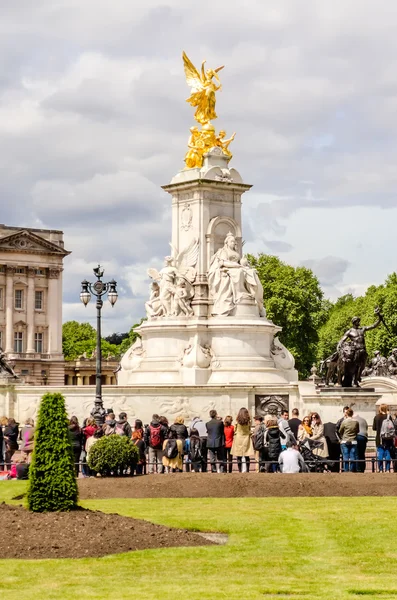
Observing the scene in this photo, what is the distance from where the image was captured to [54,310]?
133250mm

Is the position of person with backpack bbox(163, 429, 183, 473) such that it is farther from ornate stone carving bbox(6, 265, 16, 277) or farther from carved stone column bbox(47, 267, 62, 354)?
ornate stone carving bbox(6, 265, 16, 277)

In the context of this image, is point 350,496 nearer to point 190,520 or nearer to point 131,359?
point 190,520

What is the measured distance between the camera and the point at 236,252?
47406mm

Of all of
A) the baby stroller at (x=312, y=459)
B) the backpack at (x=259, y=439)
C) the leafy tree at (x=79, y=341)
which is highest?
the leafy tree at (x=79, y=341)

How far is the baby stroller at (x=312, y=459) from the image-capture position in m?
29.5

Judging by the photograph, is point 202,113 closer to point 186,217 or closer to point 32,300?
point 186,217

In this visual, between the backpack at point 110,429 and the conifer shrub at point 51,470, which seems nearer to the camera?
the conifer shrub at point 51,470

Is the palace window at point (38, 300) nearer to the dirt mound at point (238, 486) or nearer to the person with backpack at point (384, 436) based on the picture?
the person with backpack at point (384, 436)

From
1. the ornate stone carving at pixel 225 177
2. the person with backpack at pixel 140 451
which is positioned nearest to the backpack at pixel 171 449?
the person with backpack at pixel 140 451

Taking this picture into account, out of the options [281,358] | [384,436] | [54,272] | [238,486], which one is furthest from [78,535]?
[54,272]

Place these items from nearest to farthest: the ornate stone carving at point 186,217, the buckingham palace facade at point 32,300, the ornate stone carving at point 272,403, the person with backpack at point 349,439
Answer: the person with backpack at point 349,439 < the ornate stone carving at point 272,403 < the ornate stone carving at point 186,217 < the buckingham palace facade at point 32,300

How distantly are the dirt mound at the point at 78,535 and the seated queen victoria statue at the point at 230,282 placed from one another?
26770 mm

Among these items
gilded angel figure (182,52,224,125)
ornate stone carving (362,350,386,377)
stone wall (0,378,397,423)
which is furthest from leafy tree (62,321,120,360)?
stone wall (0,378,397,423)

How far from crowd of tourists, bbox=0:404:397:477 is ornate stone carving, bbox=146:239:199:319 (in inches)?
565
